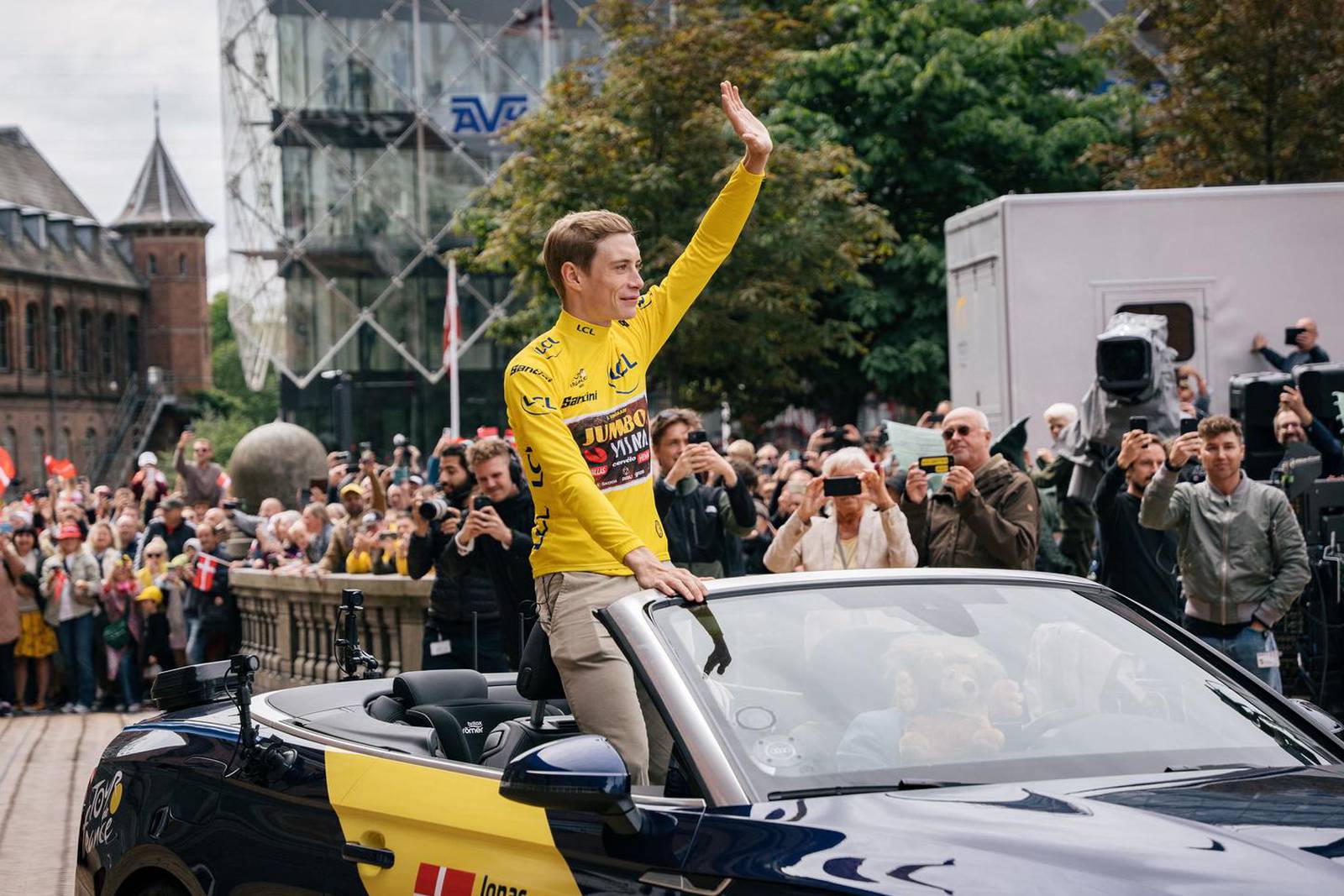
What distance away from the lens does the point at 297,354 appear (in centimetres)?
5078

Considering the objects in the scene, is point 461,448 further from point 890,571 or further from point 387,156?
point 387,156

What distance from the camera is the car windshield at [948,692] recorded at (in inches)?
144

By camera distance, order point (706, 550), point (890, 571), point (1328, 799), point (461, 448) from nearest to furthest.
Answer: point (1328, 799) → point (890, 571) → point (706, 550) → point (461, 448)

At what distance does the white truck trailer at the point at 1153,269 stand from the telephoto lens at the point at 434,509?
605cm

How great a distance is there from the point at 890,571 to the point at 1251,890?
1456 mm

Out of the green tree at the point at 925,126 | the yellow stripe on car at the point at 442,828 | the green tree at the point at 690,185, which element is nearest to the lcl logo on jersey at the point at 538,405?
the yellow stripe on car at the point at 442,828

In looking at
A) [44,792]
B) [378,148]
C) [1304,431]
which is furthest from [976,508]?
[378,148]

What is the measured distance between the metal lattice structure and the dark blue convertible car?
1788 inches

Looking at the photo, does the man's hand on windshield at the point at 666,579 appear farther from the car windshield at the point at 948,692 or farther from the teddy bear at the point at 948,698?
the teddy bear at the point at 948,698

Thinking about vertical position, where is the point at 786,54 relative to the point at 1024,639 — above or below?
above

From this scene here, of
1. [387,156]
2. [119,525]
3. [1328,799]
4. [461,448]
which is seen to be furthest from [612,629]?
[387,156]

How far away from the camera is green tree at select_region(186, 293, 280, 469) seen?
96000mm

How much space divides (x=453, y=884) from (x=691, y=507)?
610 cm

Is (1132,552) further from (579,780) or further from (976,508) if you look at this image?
(579,780)
